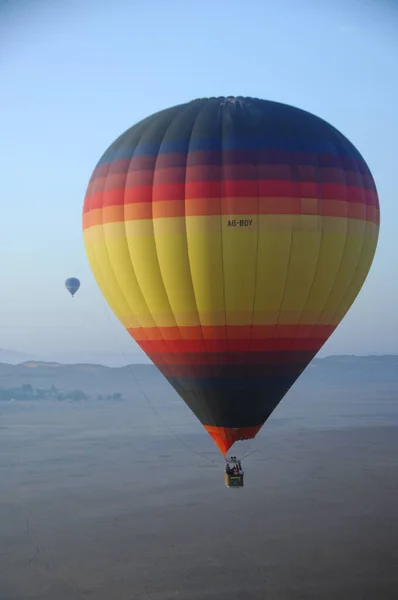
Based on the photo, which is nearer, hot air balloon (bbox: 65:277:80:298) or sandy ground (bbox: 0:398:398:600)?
sandy ground (bbox: 0:398:398:600)

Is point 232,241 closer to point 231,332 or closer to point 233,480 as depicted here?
point 231,332

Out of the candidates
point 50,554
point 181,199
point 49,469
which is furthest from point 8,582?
point 181,199

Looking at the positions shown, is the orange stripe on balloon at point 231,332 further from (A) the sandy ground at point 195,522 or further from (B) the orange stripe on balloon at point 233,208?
(A) the sandy ground at point 195,522

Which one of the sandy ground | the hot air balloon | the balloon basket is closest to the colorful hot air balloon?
the balloon basket

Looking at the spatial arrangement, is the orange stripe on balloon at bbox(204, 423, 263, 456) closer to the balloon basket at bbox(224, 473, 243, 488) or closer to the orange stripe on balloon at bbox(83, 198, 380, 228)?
the balloon basket at bbox(224, 473, 243, 488)

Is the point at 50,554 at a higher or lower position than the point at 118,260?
lower

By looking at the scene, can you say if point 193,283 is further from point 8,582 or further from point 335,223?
point 8,582

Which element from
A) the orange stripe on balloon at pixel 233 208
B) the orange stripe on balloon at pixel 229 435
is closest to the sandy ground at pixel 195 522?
the orange stripe on balloon at pixel 229 435
